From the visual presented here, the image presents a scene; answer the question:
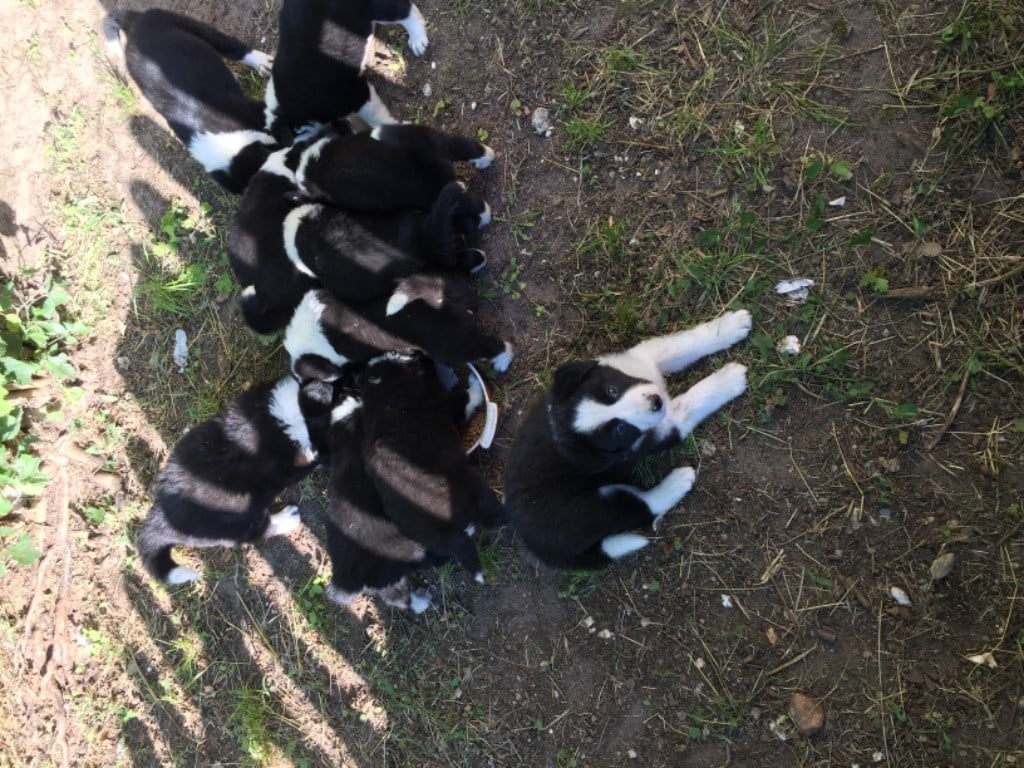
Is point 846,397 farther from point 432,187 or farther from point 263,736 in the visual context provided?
point 263,736

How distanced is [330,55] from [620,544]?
2983 mm

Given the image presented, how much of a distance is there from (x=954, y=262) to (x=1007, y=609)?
1416 millimetres

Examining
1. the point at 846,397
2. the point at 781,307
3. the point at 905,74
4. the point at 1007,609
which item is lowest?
the point at 1007,609

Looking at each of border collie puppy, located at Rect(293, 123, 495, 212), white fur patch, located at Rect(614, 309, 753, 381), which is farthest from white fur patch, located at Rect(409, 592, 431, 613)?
border collie puppy, located at Rect(293, 123, 495, 212)

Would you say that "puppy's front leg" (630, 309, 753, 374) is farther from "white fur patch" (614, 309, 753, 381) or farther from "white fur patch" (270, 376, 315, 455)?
"white fur patch" (270, 376, 315, 455)

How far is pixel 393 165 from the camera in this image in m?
3.34

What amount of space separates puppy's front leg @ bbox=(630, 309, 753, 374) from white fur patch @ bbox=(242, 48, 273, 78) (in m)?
3.06

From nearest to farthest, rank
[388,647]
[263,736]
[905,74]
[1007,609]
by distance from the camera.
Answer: [1007,609], [905,74], [388,647], [263,736]

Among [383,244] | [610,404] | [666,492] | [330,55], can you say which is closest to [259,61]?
[330,55]

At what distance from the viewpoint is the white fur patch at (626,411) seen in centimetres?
276

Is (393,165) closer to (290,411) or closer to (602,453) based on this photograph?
(290,411)

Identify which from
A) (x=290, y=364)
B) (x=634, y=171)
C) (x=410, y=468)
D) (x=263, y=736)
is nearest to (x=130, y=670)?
(x=263, y=736)

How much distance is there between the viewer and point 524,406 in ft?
11.9

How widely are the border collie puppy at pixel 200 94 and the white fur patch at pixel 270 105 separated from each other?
0.05 meters
